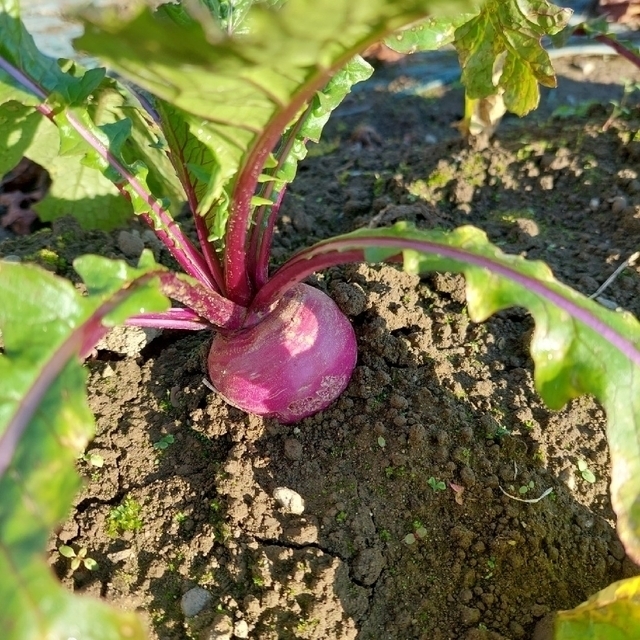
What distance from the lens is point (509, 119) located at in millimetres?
3045

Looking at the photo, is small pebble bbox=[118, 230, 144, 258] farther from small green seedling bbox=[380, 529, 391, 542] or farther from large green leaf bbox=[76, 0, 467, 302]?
small green seedling bbox=[380, 529, 391, 542]

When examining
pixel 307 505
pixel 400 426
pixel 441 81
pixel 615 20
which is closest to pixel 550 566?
pixel 400 426

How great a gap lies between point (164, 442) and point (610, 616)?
105 cm

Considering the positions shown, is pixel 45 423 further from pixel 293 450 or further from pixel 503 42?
pixel 503 42

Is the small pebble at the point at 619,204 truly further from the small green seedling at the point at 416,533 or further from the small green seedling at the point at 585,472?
the small green seedling at the point at 416,533

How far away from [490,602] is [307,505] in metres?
0.45

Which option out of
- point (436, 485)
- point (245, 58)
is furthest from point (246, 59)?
point (436, 485)

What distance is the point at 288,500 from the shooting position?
59.2 inches

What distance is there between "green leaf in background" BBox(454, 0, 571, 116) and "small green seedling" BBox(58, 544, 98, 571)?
1.68m

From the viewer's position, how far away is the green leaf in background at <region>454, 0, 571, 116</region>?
1.82 meters

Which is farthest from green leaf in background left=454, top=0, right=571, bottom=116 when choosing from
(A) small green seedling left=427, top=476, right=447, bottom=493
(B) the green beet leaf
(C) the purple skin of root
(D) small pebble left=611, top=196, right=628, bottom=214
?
(A) small green seedling left=427, top=476, right=447, bottom=493

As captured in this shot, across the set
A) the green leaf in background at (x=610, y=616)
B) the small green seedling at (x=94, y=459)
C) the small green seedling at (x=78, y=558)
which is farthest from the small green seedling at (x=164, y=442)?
the green leaf in background at (x=610, y=616)

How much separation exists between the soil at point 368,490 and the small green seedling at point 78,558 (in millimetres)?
18

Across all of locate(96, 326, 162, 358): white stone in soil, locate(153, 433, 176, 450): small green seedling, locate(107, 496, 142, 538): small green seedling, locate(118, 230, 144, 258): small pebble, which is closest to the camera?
locate(107, 496, 142, 538): small green seedling
